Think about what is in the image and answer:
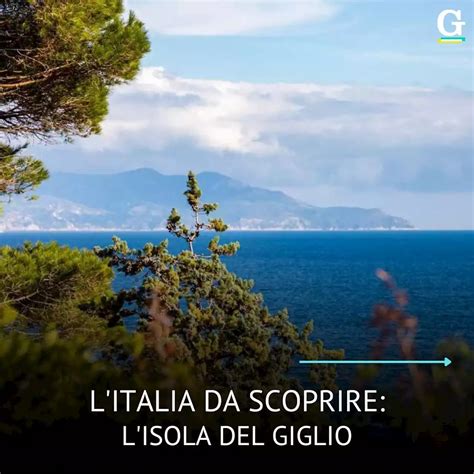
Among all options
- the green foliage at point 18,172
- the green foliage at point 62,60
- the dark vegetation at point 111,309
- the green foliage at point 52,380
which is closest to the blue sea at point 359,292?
the dark vegetation at point 111,309

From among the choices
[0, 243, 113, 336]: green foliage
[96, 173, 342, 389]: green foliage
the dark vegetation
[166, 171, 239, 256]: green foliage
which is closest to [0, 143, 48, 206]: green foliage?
the dark vegetation

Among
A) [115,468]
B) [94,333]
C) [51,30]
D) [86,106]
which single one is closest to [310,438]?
[115,468]

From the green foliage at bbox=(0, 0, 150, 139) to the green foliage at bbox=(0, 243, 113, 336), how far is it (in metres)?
2.40

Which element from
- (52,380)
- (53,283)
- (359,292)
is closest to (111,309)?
(52,380)

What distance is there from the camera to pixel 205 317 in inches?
322

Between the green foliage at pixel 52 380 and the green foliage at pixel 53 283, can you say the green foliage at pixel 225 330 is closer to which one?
the green foliage at pixel 52 380

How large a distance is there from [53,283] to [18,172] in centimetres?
233

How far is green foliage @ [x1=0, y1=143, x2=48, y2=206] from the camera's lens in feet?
50.0

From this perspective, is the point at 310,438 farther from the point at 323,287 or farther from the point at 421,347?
the point at 323,287

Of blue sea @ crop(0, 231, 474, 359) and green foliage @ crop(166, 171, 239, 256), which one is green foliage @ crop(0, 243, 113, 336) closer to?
green foliage @ crop(166, 171, 239, 256)

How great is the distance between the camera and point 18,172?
15.5 metres

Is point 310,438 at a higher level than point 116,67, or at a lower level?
lower

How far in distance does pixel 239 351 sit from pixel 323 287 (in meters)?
56.8

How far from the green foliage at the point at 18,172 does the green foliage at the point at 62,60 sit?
5.96 ft
